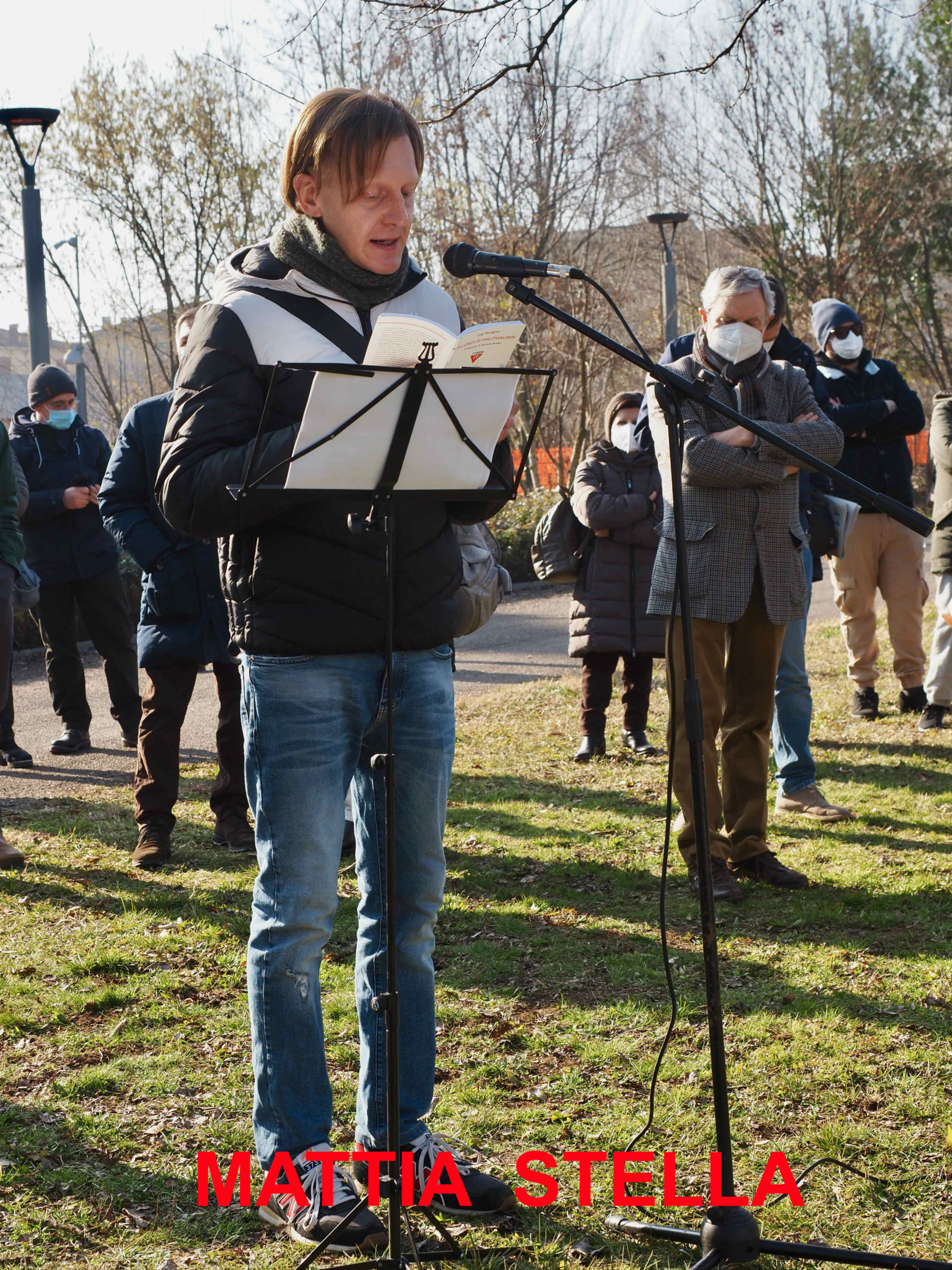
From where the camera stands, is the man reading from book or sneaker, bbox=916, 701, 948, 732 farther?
sneaker, bbox=916, 701, 948, 732

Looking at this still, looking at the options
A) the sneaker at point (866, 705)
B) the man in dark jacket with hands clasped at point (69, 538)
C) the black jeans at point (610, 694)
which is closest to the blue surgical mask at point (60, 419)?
the man in dark jacket with hands clasped at point (69, 538)

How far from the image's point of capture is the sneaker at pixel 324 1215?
2.74 m

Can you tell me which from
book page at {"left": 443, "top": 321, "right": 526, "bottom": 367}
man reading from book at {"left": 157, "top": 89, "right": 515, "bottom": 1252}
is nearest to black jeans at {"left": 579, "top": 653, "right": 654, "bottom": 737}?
man reading from book at {"left": 157, "top": 89, "right": 515, "bottom": 1252}

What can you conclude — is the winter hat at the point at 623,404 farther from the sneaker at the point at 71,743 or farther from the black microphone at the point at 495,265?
the black microphone at the point at 495,265

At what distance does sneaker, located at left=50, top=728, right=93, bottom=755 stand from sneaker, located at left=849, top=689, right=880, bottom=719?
508 centimetres

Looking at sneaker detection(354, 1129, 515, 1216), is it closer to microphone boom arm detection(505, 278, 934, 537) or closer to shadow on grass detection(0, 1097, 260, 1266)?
shadow on grass detection(0, 1097, 260, 1266)

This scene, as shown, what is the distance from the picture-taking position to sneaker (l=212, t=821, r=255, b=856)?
614cm

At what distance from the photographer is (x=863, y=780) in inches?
273

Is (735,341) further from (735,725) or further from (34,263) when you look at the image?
(34,263)

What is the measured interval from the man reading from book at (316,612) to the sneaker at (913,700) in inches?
241

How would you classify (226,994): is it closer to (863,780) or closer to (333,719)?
(333,719)

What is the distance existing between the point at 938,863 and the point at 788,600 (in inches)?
55.0

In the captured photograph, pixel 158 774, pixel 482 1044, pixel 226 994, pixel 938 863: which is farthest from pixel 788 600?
pixel 158 774

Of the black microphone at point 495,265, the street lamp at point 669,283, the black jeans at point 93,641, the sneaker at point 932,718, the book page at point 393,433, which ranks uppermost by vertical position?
the street lamp at point 669,283
